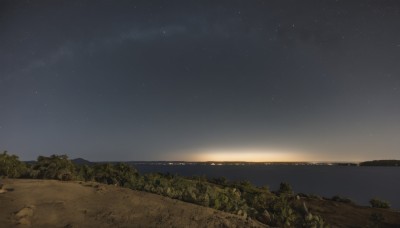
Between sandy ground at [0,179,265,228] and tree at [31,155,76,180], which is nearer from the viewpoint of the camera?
sandy ground at [0,179,265,228]

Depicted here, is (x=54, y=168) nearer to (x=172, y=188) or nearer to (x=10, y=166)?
(x=10, y=166)

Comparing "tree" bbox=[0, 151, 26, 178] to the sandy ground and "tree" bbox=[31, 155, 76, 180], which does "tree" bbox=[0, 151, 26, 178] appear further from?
the sandy ground

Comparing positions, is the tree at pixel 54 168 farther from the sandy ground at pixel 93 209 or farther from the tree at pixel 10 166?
the sandy ground at pixel 93 209

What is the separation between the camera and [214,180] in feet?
113

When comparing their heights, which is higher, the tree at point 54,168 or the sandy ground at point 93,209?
the tree at point 54,168

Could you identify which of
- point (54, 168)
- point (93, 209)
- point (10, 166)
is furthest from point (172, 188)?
point (10, 166)

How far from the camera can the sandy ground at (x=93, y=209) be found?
9328 mm

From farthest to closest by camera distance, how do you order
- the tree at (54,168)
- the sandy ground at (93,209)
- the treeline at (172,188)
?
the tree at (54,168) < the treeline at (172,188) < the sandy ground at (93,209)

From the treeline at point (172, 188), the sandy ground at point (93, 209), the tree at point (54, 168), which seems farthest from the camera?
the tree at point (54, 168)

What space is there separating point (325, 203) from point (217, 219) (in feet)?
64.2

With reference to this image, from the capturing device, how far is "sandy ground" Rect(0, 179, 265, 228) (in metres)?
9.33

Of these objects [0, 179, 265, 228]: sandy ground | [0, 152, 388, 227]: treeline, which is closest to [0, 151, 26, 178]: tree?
→ [0, 152, 388, 227]: treeline

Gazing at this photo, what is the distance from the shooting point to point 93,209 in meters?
10.5

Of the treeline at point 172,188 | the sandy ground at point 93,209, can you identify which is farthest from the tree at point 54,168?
the sandy ground at point 93,209
